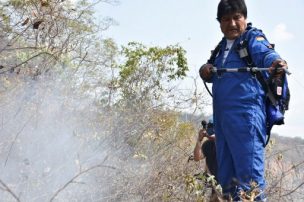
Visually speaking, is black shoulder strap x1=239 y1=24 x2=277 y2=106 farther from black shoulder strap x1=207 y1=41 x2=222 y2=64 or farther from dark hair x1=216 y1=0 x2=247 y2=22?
black shoulder strap x1=207 y1=41 x2=222 y2=64

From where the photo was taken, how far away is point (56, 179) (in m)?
3.38

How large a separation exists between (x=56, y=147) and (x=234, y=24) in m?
1.74

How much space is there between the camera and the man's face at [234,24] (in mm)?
2877

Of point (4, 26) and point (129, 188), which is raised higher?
point (4, 26)

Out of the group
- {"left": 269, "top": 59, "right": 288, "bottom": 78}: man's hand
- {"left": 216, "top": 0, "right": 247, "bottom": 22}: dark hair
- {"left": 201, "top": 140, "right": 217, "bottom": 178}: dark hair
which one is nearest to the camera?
{"left": 269, "top": 59, "right": 288, "bottom": 78}: man's hand

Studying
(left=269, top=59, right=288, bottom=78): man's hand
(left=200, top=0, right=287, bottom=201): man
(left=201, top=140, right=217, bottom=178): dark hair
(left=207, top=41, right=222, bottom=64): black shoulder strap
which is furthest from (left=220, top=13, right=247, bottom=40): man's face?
(left=201, top=140, right=217, bottom=178): dark hair

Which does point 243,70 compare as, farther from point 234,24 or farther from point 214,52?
point 214,52

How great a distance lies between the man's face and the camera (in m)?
2.88

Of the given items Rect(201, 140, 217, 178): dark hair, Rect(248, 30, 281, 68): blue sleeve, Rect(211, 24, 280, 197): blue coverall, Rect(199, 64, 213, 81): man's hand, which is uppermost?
Rect(248, 30, 281, 68): blue sleeve

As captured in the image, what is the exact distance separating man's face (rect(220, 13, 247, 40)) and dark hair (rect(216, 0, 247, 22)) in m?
0.02

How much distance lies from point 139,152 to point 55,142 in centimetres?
88

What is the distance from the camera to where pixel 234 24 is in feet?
9.42

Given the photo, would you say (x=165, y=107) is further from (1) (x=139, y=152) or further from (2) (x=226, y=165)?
(2) (x=226, y=165)

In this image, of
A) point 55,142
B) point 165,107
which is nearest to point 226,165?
point 55,142
